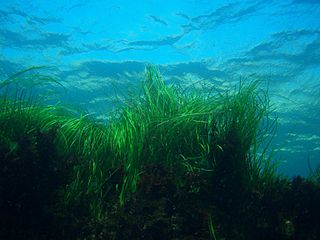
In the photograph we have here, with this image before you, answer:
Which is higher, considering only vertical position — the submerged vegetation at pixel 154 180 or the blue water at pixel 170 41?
the blue water at pixel 170 41

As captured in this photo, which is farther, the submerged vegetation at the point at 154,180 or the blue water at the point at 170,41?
the blue water at the point at 170,41

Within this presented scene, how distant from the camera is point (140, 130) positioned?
5.05 meters

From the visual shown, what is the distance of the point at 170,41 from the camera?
17047 mm

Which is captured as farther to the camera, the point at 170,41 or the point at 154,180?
the point at 170,41

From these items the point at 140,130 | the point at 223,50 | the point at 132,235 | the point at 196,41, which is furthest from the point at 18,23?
the point at 132,235

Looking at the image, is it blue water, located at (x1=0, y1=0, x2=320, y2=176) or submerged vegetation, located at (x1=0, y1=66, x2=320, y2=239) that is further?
blue water, located at (x1=0, y1=0, x2=320, y2=176)

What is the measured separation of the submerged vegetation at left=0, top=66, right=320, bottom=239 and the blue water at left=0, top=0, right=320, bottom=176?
8.17m

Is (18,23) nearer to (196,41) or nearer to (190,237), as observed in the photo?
(196,41)

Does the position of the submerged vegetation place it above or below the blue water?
below

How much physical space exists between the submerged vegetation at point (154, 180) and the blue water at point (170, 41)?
322 inches

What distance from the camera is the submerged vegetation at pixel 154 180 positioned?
3.74 m

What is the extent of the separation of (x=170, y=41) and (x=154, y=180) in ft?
46.7

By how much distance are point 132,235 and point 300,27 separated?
15337 millimetres

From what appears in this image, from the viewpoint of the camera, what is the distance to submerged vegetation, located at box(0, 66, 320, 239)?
3.74m
